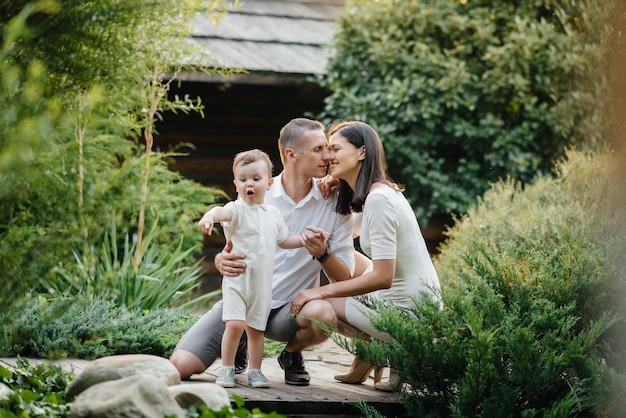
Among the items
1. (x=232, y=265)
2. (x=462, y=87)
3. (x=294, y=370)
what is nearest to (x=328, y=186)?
(x=232, y=265)

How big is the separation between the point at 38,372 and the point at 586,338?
2341mm

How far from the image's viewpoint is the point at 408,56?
8969 millimetres

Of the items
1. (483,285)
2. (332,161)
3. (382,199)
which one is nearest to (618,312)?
(483,285)

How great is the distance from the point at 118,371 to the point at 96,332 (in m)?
1.88

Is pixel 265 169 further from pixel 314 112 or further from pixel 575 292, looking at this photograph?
pixel 314 112

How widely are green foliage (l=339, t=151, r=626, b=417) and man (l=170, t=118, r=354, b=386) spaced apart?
45 centimetres

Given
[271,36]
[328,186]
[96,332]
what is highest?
[271,36]

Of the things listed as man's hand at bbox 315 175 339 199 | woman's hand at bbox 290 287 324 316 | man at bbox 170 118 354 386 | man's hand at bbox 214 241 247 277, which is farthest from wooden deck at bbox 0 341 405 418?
man's hand at bbox 315 175 339 199

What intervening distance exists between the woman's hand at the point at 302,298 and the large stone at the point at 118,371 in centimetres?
101

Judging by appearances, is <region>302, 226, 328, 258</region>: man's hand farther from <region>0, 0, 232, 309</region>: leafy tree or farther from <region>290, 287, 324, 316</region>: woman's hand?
<region>0, 0, 232, 309</region>: leafy tree

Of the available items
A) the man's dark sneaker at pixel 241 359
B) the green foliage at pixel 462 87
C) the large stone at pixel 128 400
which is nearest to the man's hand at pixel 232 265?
the man's dark sneaker at pixel 241 359

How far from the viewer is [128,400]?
321 centimetres

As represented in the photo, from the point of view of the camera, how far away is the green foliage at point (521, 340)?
12.5 feet

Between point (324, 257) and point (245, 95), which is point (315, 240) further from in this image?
point (245, 95)
